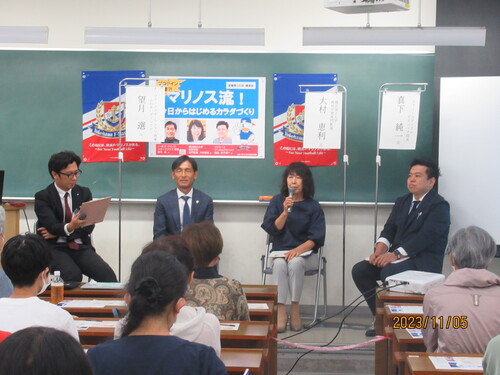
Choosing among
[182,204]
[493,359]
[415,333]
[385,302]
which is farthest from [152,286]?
[182,204]

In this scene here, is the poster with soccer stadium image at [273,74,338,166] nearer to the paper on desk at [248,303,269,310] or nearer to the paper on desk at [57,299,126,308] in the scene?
the paper on desk at [248,303,269,310]

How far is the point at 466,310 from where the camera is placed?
8.39 feet

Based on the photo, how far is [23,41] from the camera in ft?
16.8

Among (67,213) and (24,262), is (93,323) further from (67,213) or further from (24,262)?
(67,213)

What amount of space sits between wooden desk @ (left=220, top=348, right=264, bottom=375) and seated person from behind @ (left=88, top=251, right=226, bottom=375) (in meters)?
0.61

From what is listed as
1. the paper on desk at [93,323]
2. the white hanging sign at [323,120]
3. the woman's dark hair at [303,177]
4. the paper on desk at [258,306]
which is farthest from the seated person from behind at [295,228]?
the paper on desk at [93,323]

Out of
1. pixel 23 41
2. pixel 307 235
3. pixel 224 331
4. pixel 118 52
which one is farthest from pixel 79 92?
pixel 224 331

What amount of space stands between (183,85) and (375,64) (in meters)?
1.69

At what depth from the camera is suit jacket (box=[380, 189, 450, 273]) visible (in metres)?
5.09

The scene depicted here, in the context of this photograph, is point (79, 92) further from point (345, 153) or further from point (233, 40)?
point (345, 153)

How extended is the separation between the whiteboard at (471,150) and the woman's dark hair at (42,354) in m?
4.94

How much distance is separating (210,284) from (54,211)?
260 cm

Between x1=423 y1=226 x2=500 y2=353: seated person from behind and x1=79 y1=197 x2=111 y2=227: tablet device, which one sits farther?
x1=79 y1=197 x2=111 y2=227: tablet device

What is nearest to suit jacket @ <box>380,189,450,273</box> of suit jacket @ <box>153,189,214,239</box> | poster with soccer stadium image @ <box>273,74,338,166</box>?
poster with soccer stadium image @ <box>273,74,338,166</box>
